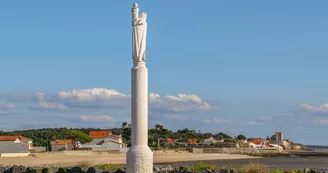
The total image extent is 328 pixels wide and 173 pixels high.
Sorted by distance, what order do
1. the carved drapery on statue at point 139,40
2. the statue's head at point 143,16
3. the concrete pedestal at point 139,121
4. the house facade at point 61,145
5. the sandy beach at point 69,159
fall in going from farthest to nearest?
the house facade at point 61,145
the sandy beach at point 69,159
the statue's head at point 143,16
the carved drapery on statue at point 139,40
the concrete pedestal at point 139,121

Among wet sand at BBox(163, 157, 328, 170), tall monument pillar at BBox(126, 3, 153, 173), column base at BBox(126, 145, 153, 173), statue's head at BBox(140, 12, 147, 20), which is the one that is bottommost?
wet sand at BBox(163, 157, 328, 170)

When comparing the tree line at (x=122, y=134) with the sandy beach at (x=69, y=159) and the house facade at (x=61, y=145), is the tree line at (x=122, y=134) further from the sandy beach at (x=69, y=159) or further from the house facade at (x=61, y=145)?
the sandy beach at (x=69, y=159)

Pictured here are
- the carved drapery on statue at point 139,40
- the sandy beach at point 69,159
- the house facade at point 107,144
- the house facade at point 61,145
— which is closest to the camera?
the carved drapery on statue at point 139,40

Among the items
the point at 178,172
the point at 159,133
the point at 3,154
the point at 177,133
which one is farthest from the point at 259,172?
the point at 177,133

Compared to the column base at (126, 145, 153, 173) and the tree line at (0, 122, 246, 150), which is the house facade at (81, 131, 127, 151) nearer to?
the tree line at (0, 122, 246, 150)

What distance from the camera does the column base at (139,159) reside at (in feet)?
47.7

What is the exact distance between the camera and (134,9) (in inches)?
589

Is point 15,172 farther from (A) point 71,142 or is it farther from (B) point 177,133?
(B) point 177,133

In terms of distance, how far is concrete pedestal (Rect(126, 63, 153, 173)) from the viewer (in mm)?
14477

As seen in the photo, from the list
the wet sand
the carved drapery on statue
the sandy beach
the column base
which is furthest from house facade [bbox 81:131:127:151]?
the carved drapery on statue

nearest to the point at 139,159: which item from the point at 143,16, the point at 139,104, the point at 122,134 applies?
the point at 139,104

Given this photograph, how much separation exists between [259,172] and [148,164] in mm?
8011

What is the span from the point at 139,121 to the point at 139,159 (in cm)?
98

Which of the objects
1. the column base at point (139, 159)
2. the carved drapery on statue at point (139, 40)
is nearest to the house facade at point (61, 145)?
the column base at point (139, 159)
